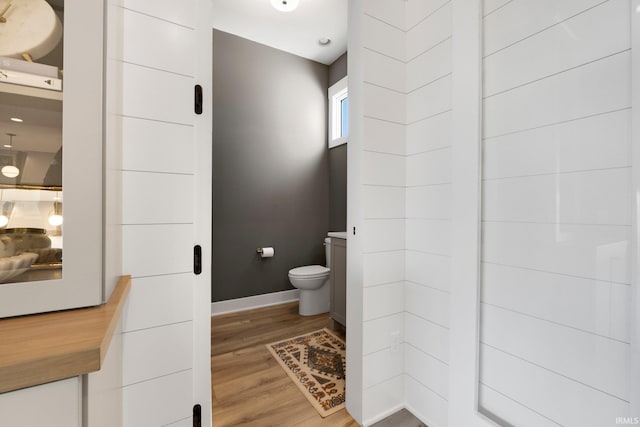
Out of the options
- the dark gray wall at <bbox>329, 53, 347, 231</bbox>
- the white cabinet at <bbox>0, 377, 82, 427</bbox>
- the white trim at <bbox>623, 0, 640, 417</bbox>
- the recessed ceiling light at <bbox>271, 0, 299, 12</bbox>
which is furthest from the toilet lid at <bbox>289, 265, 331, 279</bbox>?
the recessed ceiling light at <bbox>271, 0, 299, 12</bbox>

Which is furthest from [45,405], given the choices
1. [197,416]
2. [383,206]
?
[383,206]

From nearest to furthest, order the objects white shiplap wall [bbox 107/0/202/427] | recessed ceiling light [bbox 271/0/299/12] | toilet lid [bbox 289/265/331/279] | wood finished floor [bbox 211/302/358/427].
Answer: white shiplap wall [bbox 107/0/202/427]
wood finished floor [bbox 211/302/358/427]
recessed ceiling light [bbox 271/0/299/12]
toilet lid [bbox 289/265/331/279]

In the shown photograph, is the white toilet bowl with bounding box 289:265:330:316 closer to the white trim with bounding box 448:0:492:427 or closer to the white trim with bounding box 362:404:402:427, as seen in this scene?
the white trim with bounding box 362:404:402:427

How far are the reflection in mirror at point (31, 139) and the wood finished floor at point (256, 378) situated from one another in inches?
52.4

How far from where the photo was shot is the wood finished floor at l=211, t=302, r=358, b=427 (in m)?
1.42

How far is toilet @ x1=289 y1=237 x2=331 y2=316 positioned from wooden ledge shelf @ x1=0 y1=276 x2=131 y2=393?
86.6 inches

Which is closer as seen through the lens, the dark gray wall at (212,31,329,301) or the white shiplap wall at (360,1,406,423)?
the white shiplap wall at (360,1,406,423)

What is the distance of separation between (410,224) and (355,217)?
13.3 inches

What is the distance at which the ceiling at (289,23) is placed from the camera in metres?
2.38

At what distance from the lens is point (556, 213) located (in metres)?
0.93

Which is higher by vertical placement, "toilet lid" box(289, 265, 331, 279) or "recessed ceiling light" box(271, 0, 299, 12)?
"recessed ceiling light" box(271, 0, 299, 12)

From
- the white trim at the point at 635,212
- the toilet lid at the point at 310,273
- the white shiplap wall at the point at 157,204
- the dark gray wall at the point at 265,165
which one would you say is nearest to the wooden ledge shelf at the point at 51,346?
the white shiplap wall at the point at 157,204

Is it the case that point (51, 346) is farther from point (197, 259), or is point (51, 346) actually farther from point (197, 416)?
point (197, 416)

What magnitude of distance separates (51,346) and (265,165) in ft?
9.08
